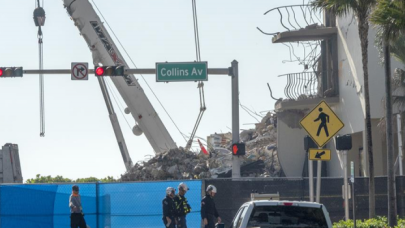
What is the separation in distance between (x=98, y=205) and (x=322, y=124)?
24.6 ft

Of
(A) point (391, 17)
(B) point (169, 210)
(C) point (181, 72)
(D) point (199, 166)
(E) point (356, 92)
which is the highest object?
(A) point (391, 17)

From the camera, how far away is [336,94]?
31781mm

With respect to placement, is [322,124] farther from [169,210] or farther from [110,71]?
[110,71]

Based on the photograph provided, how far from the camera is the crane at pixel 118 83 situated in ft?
109

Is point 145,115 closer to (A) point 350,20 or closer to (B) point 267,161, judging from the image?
(B) point 267,161

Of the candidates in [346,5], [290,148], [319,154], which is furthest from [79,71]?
[290,148]

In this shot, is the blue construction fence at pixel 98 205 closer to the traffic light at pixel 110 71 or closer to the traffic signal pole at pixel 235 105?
the traffic signal pole at pixel 235 105

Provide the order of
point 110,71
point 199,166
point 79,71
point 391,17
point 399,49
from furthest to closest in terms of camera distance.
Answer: point 199,166 < point 79,71 < point 110,71 < point 399,49 < point 391,17

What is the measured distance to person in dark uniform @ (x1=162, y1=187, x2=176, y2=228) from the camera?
19.3m

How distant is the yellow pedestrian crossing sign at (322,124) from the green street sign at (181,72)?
7.52 metres

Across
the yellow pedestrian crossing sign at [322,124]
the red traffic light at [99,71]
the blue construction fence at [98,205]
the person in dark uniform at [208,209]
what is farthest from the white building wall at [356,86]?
the person in dark uniform at [208,209]

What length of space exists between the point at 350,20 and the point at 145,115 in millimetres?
9284

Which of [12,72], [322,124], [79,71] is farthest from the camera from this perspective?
[12,72]

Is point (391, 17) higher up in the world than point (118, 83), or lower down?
higher up
